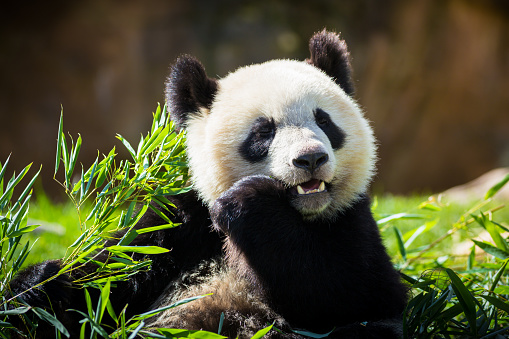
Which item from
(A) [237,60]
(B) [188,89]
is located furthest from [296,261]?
(A) [237,60]

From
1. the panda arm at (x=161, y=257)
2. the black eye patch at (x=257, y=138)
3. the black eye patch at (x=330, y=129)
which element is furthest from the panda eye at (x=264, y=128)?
the panda arm at (x=161, y=257)

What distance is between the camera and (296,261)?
8.29ft

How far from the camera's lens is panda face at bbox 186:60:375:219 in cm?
269

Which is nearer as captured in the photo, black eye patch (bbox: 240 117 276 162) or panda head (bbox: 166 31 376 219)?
panda head (bbox: 166 31 376 219)

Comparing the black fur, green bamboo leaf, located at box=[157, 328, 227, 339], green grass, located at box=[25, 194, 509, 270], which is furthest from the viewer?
green grass, located at box=[25, 194, 509, 270]

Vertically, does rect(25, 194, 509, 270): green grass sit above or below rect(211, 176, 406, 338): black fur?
below

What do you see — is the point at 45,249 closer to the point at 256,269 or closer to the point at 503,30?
the point at 256,269

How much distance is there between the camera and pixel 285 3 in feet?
37.7

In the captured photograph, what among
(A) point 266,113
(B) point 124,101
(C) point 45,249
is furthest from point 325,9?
(A) point 266,113

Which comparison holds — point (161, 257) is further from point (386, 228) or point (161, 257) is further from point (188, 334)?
point (386, 228)

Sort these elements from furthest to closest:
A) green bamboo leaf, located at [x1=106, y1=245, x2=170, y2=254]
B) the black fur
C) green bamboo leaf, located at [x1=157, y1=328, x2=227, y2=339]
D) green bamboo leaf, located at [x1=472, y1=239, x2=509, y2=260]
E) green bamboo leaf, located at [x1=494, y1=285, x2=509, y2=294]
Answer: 1. green bamboo leaf, located at [x1=472, y1=239, x2=509, y2=260]
2. green bamboo leaf, located at [x1=494, y1=285, x2=509, y2=294]
3. the black fur
4. green bamboo leaf, located at [x1=106, y1=245, x2=170, y2=254]
5. green bamboo leaf, located at [x1=157, y1=328, x2=227, y2=339]

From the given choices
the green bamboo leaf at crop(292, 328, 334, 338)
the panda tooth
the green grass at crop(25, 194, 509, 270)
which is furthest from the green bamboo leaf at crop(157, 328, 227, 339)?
the green grass at crop(25, 194, 509, 270)

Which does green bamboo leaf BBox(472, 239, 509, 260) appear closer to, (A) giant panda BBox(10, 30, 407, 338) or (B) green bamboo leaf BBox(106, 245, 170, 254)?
(A) giant panda BBox(10, 30, 407, 338)

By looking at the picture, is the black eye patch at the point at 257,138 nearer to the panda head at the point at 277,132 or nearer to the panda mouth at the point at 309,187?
the panda head at the point at 277,132
